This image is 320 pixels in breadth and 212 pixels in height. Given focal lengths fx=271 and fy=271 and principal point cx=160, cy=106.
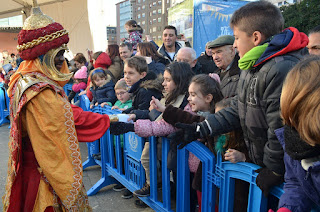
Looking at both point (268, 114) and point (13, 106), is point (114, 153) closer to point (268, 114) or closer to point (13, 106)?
point (13, 106)

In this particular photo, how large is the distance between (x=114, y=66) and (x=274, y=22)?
405 centimetres

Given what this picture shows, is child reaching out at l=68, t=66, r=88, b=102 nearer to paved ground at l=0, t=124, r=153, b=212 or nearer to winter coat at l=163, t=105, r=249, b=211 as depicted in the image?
paved ground at l=0, t=124, r=153, b=212

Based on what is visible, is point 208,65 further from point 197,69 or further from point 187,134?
point 187,134

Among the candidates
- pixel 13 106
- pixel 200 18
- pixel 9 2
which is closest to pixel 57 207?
pixel 13 106

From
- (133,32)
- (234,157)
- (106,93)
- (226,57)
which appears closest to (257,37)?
(234,157)

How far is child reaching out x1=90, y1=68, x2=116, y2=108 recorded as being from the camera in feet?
14.3

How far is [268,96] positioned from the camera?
1510mm

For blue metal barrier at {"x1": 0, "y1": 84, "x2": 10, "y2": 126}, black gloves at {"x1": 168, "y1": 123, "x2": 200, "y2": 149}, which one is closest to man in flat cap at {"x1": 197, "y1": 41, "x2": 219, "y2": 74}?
black gloves at {"x1": 168, "y1": 123, "x2": 200, "y2": 149}

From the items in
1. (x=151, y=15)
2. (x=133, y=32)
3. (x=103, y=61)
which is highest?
(x=151, y=15)

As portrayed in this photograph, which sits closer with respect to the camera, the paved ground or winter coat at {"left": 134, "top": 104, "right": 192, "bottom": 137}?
winter coat at {"left": 134, "top": 104, "right": 192, "bottom": 137}

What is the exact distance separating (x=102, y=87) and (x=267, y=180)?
347 cm

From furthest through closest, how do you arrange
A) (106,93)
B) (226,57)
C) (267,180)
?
(106,93)
(226,57)
(267,180)

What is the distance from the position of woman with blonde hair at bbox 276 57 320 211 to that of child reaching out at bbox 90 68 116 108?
342 cm

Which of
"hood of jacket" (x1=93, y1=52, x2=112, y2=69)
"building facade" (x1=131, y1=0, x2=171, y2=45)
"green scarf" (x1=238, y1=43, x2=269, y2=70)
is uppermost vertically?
"building facade" (x1=131, y1=0, x2=171, y2=45)
